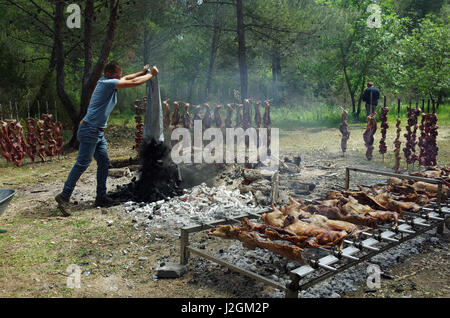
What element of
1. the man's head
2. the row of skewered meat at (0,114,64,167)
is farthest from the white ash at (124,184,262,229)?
the row of skewered meat at (0,114,64,167)

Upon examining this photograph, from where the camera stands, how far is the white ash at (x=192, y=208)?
5320mm

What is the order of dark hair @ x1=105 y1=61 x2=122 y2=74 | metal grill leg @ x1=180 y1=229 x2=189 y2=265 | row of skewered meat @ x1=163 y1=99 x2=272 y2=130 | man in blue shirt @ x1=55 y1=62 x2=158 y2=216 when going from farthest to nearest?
row of skewered meat @ x1=163 y1=99 x2=272 y2=130 < dark hair @ x1=105 y1=61 x2=122 y2=74 < man in blue shirt @ x1=55 y1=62 x2=158 y2=216 < metal grill leg @ x1=180 y1=229 x2=189 y2=265

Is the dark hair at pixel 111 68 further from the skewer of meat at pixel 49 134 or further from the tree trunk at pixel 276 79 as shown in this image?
the tree trunk at pixel 276 79

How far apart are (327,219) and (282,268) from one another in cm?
65

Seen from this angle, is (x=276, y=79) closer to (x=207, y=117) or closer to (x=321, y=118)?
(x=321, y=118)

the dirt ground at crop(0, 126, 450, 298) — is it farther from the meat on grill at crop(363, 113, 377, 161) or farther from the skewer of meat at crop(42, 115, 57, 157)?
the skewer of meat at crop(42, 115, 57, 157)

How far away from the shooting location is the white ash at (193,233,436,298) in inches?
134

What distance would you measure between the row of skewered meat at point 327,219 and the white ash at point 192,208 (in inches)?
45.6

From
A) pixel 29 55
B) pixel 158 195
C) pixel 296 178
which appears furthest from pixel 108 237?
pixel 29 55

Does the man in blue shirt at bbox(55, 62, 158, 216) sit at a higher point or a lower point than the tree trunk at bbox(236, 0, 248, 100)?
lower

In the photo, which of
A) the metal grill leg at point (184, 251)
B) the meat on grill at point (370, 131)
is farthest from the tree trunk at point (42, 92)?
the metal grill leg at point (184, 251)

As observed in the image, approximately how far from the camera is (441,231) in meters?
4.81

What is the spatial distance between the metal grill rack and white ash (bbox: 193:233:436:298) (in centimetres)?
12

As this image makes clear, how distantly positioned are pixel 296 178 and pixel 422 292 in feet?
14.2
